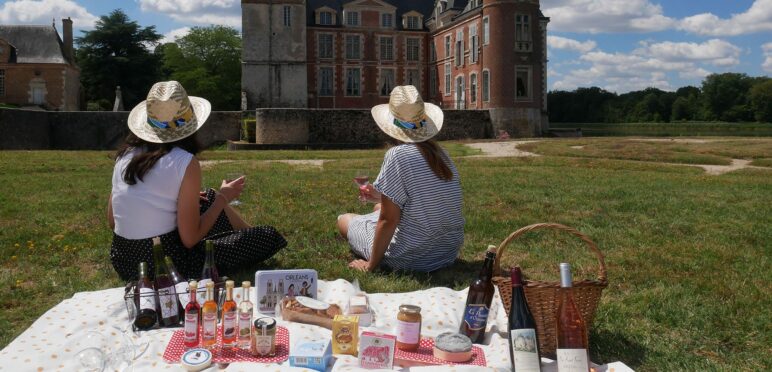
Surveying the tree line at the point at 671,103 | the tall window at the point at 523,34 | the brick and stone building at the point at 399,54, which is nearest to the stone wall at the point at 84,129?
the brick and stone building at the point at 399,54

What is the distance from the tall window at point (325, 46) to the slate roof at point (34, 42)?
1752 cm

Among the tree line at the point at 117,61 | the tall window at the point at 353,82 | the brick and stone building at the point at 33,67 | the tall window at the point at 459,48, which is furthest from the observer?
the tree line at the point at 117,61

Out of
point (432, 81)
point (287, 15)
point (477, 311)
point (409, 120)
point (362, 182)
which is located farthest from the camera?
point (432, 81)

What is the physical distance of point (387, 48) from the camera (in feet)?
145

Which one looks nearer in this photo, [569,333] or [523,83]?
[569,333]

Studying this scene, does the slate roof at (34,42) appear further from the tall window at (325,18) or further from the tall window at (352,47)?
the tall window at (352,47)

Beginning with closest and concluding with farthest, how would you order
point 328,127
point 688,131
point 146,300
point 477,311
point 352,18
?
point 477,311, point 146,300, point 328,127, point 352,18, point 688,131

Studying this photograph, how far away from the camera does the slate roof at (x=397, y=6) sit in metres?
43.1

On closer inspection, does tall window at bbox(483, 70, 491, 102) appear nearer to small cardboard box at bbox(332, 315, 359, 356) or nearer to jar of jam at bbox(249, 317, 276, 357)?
small cardboard box at bbox(332, 315, 359, 356)

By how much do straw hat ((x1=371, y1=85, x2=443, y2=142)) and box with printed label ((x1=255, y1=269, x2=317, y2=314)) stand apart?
138 centimetres

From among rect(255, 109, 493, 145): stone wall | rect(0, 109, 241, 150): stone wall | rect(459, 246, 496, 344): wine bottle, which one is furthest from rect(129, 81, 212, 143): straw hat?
rect(255, 109, 493, 145): stone wall

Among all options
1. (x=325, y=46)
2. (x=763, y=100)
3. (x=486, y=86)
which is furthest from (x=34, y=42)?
(x=763, y=100)

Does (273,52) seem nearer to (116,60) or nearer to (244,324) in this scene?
(116,60)

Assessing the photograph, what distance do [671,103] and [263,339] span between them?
102 m
